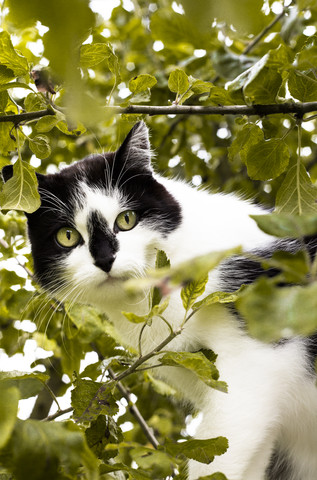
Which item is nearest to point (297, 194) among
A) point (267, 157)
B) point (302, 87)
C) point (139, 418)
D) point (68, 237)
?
point (267, 157)

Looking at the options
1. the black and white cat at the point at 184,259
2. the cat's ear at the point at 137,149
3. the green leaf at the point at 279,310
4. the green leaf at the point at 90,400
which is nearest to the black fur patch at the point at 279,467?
the black and white cat at the point at 184,259

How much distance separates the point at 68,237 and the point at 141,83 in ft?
2.27

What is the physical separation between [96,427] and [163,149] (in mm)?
2120

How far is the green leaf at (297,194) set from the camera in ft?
4.02

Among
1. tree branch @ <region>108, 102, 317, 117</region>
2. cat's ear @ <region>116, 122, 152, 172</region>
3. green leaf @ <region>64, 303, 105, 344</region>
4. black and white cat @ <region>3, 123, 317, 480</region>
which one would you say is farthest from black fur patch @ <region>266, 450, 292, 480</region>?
tree branch @ <region>108, 102, 317, 117</region>

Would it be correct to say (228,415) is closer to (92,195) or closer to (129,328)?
(129,328)

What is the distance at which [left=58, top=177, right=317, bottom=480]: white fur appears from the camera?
4.79 feet

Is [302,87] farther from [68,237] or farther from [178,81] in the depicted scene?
[68,237]

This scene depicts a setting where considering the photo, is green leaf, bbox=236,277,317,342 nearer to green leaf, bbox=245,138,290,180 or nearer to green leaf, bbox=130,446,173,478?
green leaf, bbox=130,446,173,478

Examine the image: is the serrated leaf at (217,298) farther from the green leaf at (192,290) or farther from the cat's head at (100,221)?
the cat's head at (100,221)

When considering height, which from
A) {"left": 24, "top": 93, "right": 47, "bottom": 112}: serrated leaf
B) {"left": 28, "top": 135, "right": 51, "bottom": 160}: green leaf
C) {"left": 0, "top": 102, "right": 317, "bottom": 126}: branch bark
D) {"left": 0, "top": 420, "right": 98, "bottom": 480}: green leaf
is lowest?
{"left": 0, "top": 420, "right": 98, "bottom": 480}: green leaf

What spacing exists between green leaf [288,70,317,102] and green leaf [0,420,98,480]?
0.88 meters

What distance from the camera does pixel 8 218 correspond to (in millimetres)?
2072

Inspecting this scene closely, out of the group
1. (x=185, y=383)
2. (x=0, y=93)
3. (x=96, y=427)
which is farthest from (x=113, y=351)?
(x=0, y=93)
